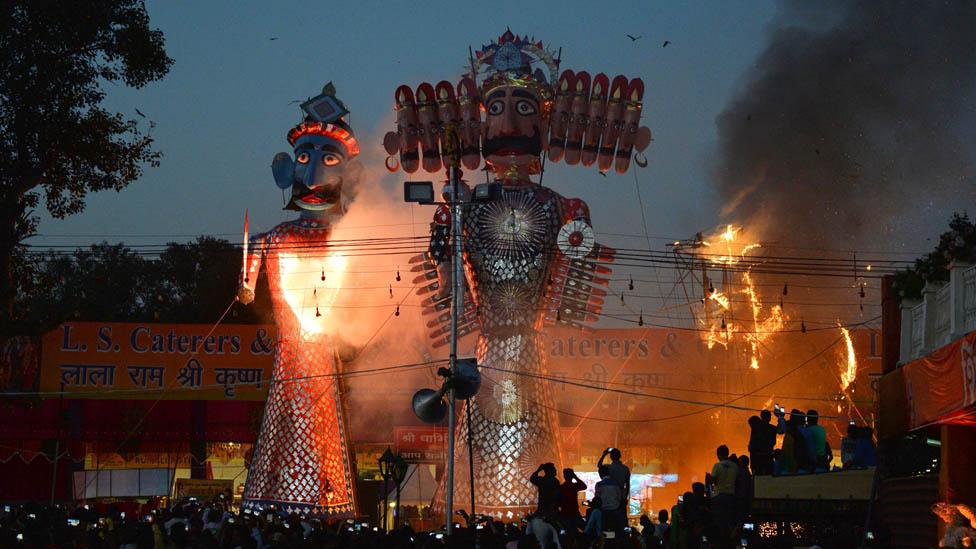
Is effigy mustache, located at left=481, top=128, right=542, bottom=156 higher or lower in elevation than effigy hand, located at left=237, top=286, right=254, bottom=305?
higher

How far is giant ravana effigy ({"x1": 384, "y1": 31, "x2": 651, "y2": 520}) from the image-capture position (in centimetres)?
2627

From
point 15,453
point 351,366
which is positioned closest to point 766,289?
point 351,366

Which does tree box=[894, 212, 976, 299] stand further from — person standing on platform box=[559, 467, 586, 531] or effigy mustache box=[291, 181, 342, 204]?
effigy mustache box=[291, 181, 342, 204]

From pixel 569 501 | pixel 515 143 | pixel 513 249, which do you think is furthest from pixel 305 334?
pixel 569 501

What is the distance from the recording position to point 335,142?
28.0m

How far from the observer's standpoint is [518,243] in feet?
87.0

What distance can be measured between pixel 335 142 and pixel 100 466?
12.6 metres

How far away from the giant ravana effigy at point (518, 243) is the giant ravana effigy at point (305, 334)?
2.16 meters

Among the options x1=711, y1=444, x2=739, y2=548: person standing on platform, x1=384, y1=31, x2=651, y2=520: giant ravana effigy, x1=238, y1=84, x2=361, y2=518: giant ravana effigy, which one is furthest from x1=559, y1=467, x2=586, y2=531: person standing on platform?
x1=238, y1=84, x2=361, y2=518: giant ravana effigy

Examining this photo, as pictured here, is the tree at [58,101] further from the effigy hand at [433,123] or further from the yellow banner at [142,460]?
the yellow banner at [142,460]

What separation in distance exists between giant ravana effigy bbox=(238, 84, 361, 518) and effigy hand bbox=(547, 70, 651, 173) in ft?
15.4

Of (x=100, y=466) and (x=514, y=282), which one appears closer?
(x=514, y=282)

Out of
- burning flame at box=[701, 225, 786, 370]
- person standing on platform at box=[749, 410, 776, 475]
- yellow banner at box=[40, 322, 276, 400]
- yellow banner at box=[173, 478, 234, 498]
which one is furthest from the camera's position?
burning flame at box=[701, 225, 786, 370]

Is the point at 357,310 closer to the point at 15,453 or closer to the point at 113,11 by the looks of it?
the point at 15,453
